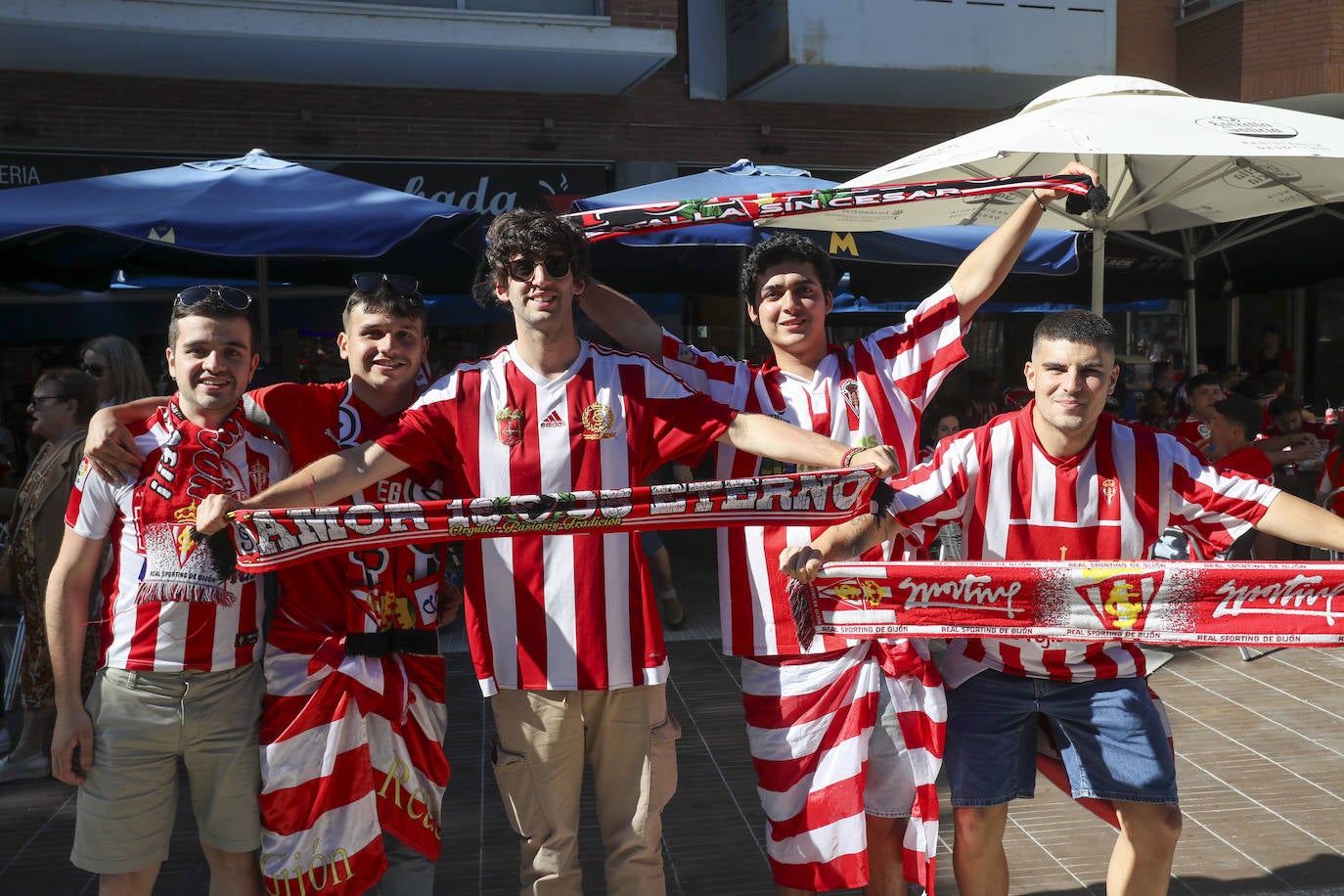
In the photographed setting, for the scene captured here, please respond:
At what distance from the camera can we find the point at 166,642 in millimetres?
2834

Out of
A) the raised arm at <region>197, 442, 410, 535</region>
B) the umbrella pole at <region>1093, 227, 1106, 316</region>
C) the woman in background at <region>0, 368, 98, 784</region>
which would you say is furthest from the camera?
the umbrella pole at <region>1093, 227, 1106, 316</region>

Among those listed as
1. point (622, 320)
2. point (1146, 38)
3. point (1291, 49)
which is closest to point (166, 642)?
point (622, 320)

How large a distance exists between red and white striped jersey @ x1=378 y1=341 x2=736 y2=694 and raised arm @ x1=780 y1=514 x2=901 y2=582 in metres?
0.40

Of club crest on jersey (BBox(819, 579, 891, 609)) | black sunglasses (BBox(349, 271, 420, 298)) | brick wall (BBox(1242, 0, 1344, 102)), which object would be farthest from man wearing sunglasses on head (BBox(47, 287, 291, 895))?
brick wall (BBox(1242, 0, 1344, 102))

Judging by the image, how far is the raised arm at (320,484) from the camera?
2.70m

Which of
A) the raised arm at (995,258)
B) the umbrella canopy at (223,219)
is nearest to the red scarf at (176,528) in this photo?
the raised arm at (995,258)

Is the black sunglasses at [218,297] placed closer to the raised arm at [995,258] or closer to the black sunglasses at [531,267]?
the black sunglasses at [531,267]

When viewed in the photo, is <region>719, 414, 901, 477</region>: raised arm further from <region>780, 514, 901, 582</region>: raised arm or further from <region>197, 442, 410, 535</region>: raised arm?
<region>197, 442, 410, 535</region>: raised arm

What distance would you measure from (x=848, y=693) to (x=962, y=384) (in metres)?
8.47

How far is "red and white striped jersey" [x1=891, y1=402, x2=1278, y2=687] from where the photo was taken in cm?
306

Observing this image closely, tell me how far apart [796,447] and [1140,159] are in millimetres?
4173

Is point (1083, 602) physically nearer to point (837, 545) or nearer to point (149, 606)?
point (837, 545)

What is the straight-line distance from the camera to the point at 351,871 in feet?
9.93

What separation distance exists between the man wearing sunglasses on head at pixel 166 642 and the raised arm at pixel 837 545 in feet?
4.80
